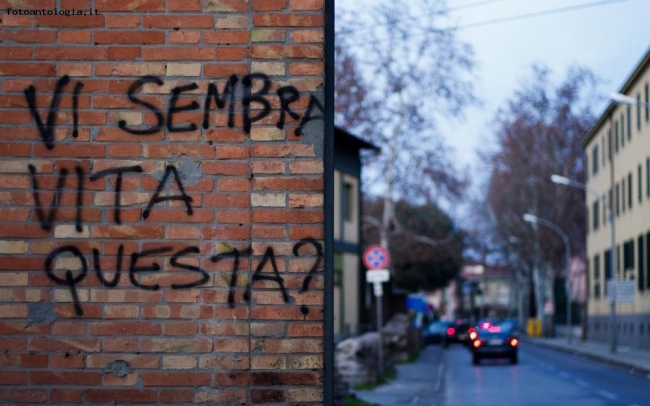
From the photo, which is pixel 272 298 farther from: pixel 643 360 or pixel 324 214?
pixel 643 360

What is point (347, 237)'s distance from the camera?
3519cm

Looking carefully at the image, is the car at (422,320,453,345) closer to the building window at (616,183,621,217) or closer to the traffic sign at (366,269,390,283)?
the building window at (616,183,621,217)

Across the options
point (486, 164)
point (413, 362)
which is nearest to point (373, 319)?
point (413, 362)

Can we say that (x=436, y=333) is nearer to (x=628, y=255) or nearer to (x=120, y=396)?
(x=628, y=255)

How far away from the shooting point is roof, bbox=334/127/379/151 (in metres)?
30.1

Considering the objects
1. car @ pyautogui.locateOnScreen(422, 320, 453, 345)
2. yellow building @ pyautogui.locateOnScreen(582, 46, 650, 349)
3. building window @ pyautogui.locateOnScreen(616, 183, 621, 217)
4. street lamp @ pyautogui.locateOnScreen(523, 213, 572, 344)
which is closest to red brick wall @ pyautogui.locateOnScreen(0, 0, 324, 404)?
yellow building @ pyautogui.locateOnScreen(582, 46, 650, 349)

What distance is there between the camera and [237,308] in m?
5.62

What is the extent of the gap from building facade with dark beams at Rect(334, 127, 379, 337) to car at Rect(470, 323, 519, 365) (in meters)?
4.06

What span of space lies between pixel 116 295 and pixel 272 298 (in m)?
0.83

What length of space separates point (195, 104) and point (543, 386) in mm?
Answer: 19394

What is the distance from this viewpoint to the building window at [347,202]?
112 feet

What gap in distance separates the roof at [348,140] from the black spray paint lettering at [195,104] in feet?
78.9

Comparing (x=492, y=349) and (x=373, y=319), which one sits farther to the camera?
(x=373, y=319)

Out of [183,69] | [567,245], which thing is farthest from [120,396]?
[567,245]
